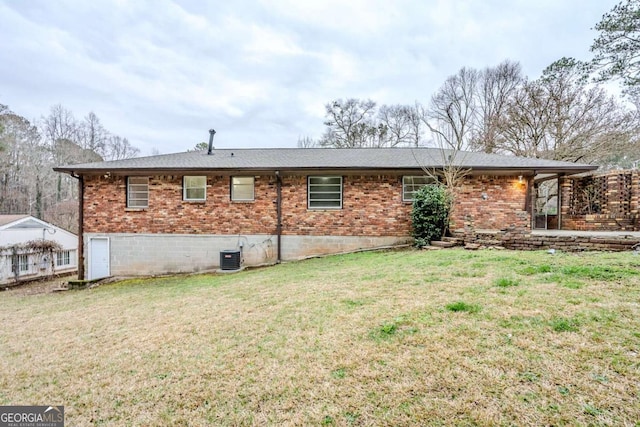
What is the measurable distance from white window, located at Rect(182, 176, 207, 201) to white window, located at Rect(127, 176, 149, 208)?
1.45 m

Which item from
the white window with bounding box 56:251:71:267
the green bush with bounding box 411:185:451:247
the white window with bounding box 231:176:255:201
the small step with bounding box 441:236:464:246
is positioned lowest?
the white window with bounding box 56:251:71:267

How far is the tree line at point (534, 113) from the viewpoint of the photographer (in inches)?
354

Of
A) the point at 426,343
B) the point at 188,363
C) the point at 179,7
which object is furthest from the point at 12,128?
the point at 426,343

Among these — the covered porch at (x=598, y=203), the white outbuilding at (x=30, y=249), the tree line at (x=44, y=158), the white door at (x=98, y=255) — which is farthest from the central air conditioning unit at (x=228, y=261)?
the tree line at (x=44, y=158)

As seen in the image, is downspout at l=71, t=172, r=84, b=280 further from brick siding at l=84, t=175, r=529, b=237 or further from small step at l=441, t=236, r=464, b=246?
small step at l=441, t=236, r=464, b=246

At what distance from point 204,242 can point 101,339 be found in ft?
20.1

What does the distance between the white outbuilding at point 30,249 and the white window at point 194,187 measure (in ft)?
34.4

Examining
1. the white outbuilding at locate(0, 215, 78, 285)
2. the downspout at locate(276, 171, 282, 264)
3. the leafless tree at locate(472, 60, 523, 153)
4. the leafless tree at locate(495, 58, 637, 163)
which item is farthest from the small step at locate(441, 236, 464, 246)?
the white outbuilding at locate(0, 215, 78, 285)

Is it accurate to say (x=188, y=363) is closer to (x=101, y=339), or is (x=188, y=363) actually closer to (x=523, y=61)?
(x=101, y=339)

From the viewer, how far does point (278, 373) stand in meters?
2.61

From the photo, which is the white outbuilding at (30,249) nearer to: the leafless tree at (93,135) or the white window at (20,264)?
the white window at (20,264)

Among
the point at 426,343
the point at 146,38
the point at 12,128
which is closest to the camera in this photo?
the point at 426,343

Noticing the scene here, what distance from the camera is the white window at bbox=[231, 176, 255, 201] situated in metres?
9.99

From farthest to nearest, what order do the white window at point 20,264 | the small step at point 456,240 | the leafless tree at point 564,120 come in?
the leafless tree at point 564,120 < the white window at point 20,264 < the small step at point 456,240
